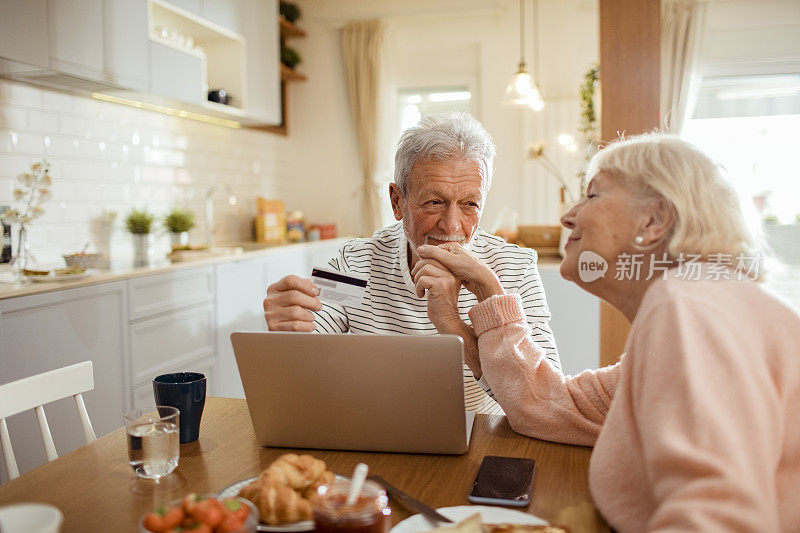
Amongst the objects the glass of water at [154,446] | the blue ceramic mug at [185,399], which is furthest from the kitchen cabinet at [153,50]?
the glass of water at [154,446]

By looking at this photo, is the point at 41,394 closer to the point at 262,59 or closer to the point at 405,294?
the point at 405,294

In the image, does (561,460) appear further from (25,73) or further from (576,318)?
(25,73)

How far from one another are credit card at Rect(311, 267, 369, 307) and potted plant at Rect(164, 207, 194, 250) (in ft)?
9.23

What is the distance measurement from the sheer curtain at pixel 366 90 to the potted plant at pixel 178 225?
2.07 meters

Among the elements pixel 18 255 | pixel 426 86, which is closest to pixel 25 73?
pixel 18 255

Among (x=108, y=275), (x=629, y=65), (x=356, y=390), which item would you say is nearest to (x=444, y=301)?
(x=356, y=390)

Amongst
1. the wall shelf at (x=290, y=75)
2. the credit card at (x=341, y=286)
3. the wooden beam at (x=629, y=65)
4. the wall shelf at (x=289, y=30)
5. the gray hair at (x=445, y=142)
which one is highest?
the wall shelf at (x=289, y=30)

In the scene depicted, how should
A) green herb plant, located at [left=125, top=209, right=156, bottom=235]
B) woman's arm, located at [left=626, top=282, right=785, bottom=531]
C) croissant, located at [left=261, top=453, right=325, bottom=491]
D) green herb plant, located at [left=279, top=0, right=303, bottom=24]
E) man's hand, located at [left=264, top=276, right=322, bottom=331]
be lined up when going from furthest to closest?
green herb plant, located at [left=279, top=0, right=303, bottom=24]
green herb plant, located at [left=125, top=209, right=156, bottom=235]
man's hand, located at [left=264, top=276, right=322, bottom=331]
croissant, located at [left=261, top=453, right=325, bottom=491]
woman's arm, located at [left=626, top=282, right=785, bottom=531]

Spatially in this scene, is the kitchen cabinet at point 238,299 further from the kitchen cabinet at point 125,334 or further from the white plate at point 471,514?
the white plate at point 471,514

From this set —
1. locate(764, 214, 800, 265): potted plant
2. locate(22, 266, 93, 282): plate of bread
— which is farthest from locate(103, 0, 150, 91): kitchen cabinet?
locate(764, 214, 800, 265): potted plant

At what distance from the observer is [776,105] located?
5.23 m

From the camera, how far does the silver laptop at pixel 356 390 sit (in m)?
1.07

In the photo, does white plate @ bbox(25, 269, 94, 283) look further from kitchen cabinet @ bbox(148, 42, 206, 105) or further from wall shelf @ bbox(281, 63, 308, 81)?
wall shelf @ bbox(281, 63, 308, 81)

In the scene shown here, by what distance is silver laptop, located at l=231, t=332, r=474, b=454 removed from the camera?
1070mm
